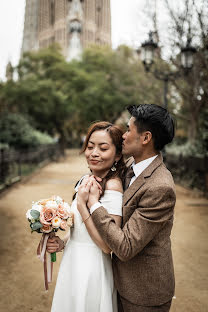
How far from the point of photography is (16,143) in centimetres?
1941

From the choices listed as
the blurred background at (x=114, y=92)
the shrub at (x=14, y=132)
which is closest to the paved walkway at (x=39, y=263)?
the blurred background at (x=114, y=92)

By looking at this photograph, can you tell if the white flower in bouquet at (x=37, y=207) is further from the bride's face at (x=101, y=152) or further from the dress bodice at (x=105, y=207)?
the bride's face at (x=101, y=152)

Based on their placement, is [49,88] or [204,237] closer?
[204,237]

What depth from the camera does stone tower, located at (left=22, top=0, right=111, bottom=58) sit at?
8194cm

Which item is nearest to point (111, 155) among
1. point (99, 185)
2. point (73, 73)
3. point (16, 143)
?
point (99, 185)

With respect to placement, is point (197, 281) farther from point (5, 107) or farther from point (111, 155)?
point (5, 107)

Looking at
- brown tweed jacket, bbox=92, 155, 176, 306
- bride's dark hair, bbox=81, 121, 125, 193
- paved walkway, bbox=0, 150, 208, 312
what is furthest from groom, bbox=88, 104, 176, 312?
paved walkway, bbox=0, 150, 208, 312

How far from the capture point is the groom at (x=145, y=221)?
1622mm

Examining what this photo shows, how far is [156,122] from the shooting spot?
1714 millimetres

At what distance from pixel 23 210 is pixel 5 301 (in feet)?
15.0

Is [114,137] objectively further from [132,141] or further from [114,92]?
[114,92]

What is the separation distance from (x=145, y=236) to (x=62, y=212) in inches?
21.3

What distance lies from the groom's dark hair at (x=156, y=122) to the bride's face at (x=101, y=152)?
27 cm

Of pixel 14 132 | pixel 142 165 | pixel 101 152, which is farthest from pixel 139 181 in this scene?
pixel 14 132
